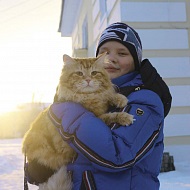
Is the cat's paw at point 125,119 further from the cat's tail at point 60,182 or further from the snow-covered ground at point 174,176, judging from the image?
the snow-covered ground at point 174,176

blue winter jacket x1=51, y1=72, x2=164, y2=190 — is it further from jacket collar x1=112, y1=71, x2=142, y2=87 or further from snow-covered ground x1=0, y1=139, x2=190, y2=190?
snow-covered ground x1=0, y1=139, x2=190, y2=190

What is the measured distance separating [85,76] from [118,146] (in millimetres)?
739

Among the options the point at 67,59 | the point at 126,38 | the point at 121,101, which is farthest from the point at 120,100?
the point at 67,59

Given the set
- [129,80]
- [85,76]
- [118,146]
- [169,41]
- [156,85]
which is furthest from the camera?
[169,41]

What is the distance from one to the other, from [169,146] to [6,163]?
528 cm

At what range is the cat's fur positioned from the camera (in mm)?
1580

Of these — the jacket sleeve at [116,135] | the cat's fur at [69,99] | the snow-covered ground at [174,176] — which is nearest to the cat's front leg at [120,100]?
the cat's fur at [69,99]

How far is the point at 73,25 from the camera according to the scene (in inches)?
559

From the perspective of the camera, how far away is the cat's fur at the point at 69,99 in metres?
1.58

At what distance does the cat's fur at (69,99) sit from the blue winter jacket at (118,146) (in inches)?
4.4

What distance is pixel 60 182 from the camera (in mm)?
1458

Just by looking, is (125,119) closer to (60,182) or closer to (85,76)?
(60,182)

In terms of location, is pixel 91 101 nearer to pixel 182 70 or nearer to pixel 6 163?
pixel 182 70

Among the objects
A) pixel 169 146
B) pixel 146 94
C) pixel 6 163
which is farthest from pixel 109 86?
pixel 6 163
